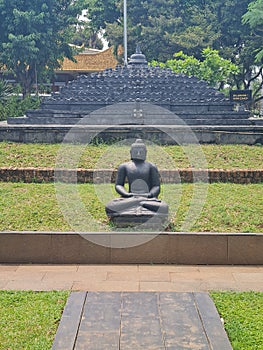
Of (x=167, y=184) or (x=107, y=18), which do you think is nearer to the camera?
(x=167, y=184)

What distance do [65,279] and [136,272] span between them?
42.4 inches

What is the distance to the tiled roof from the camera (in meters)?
39.9

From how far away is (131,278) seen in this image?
7332 millimetres

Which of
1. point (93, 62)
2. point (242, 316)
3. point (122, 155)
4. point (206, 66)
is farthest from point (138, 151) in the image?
A: point (93, 62)

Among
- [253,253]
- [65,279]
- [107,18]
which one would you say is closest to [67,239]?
[65,279]

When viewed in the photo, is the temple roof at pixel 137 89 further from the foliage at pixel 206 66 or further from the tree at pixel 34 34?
the tree at pixel 34 34

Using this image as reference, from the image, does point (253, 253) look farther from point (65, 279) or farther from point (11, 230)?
point (11, 230)

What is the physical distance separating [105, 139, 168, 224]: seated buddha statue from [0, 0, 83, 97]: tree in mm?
20830

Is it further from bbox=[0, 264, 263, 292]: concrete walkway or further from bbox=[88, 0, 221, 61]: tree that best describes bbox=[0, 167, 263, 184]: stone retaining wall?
bbox=[88, 0, 221, 61]: tree

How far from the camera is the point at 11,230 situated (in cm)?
854

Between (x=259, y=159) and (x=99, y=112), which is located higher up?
(x=99, y=112)

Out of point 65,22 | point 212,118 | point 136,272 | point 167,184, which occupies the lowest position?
point 136,272

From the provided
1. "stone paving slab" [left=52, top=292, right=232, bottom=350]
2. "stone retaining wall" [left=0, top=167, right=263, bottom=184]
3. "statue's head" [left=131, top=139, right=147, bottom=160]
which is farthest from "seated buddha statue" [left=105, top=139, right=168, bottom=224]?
"stone retaining wall" [left=0, top=167, right=263, bottom=184]

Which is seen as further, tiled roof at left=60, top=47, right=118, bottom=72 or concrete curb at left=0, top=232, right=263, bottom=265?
tiled roof at left=60, top=47, right=118, bottom=72
